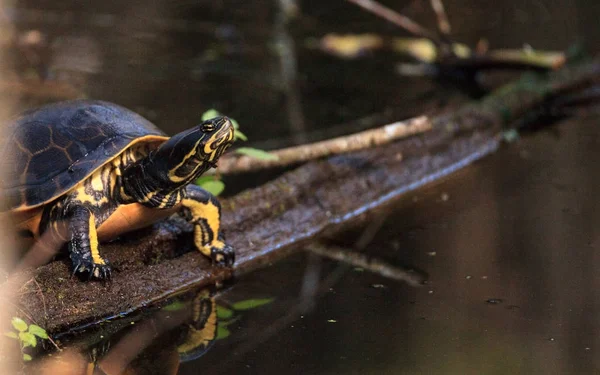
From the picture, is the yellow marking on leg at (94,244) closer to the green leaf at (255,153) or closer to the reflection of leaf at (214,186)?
the reflection of leaf at (214,186)

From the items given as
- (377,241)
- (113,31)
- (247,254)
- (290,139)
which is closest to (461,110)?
(290,139)

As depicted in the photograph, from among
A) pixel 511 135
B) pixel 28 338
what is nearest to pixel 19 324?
pixel 28 338

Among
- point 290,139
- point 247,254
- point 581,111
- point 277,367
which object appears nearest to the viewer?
point 277,367

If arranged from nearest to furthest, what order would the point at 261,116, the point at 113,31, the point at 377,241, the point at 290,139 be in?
the point at 377,241 < the point at 290,139 < the point at 261,116 < the point at 113,31

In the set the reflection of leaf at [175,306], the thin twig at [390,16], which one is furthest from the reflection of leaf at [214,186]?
the thin twig at [390,16]

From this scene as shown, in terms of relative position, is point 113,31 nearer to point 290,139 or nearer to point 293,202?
point 290,139

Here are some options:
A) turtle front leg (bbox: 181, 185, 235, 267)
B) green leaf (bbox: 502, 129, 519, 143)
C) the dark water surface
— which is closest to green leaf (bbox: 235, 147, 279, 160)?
turtle front leg (bbox: 181, 185, 235, 267)
